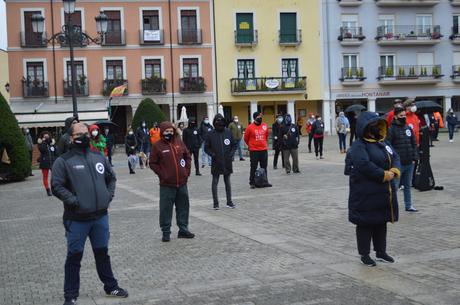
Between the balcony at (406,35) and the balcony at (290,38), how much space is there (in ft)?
→ 19.9

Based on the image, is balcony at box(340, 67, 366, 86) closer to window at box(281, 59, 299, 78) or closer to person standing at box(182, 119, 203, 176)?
window at box(281, 59, 299, 78)

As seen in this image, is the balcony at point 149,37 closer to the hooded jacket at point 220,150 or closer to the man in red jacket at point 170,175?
the hooded jacket at point 220,150

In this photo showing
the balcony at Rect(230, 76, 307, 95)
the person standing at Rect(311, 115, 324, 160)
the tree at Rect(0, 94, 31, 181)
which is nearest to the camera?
the tree at Rect(0, 94, 31, 181)

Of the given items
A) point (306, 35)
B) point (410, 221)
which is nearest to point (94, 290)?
point (410, 221)

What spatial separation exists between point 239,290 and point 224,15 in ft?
133

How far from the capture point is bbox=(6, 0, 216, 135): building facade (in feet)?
139

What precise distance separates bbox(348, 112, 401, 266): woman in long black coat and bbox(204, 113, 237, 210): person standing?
203 inches

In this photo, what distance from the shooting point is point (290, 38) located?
151 feet

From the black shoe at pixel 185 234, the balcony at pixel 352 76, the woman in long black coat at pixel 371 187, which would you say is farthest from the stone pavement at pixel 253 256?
the balcony at pixel 352 76

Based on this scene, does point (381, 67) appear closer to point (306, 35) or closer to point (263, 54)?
point (306, 35)

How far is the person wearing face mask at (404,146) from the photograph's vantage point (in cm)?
1046

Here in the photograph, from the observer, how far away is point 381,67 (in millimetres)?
46969

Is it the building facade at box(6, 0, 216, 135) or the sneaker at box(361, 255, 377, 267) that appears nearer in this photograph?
the sneaker at box(361, 255, 377, 267)

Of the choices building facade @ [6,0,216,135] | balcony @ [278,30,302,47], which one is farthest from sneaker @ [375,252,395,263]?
balcony @ [278,30,302,47]
